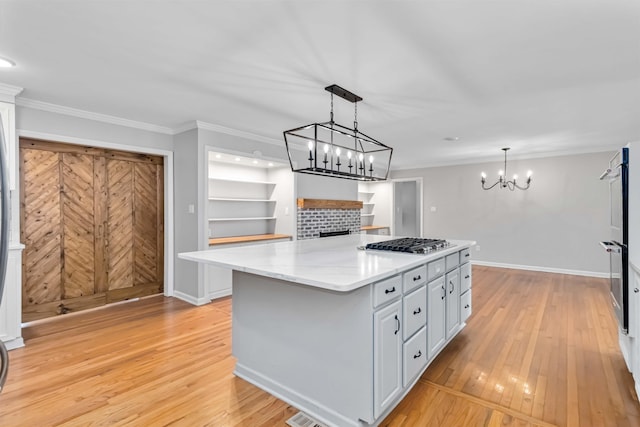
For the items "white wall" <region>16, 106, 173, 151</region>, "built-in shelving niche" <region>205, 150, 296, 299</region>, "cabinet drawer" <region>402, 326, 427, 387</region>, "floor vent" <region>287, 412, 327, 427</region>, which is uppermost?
"white wall" <region>16, 106, 173, 151</region>

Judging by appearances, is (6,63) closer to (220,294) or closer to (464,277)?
(220,294)

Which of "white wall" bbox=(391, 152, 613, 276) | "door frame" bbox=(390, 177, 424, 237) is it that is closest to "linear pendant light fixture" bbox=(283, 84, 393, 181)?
"door frame" bbox=(390, 177, 424, 237)

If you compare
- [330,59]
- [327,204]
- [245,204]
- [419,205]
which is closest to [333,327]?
[330,59]

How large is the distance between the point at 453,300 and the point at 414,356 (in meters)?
0.94

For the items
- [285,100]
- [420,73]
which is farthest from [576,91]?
[285,100]

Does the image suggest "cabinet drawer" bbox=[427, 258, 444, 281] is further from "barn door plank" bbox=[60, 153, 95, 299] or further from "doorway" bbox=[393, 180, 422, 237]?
"doorway" bbox=[393, 180, 422, 237]

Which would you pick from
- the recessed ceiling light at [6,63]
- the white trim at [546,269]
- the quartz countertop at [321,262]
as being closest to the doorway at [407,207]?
the white trim at [546,269]

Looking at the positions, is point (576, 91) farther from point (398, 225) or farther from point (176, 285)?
point (398, 225)

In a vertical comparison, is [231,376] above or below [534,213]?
below

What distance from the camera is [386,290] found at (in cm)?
187

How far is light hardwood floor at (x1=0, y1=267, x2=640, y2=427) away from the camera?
6.44ft

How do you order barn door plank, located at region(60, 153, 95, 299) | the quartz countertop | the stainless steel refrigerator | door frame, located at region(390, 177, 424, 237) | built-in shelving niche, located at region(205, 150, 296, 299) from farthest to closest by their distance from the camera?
door frame, located at region(390, 177, 424, 237)
built-in shelving niche, located at region(205, 150, 296, 299)
barn door plank, located at region(60, 153, 95, 299)
the stainless steel refrigerator
the quartz countertop

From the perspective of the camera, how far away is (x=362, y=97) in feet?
10.4

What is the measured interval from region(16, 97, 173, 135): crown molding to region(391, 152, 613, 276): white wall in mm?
5698
